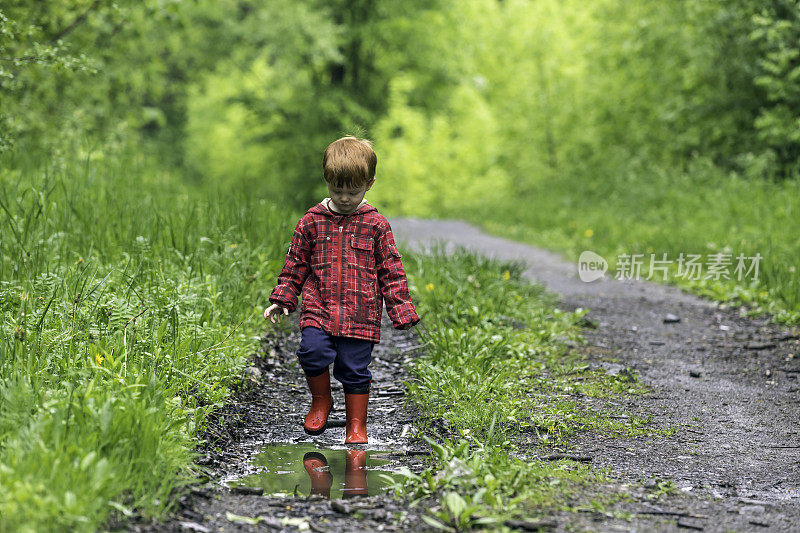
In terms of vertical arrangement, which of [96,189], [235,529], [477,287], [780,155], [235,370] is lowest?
[235,529]

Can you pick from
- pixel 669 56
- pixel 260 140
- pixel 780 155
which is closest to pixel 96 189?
pixel 780 155

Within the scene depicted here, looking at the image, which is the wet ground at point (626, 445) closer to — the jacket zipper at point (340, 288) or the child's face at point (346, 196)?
the jacket zipper at point (340, 288)

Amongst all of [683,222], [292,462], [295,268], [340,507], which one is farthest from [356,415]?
[683,222]

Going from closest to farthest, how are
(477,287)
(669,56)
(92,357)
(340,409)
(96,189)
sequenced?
(92,357) < (340,409) < (477,287) < (96,189) < (669,56)

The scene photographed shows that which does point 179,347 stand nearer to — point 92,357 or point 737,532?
point 92,357

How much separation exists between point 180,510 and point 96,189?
4.77m

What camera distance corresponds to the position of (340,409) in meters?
4.65

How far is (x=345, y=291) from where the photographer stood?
397 centimetres

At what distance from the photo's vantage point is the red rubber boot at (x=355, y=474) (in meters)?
3.27

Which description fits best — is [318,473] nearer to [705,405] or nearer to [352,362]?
[352,362]

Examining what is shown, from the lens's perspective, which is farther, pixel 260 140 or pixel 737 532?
pixel 260 140

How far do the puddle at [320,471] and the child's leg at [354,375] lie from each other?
0.69 ft

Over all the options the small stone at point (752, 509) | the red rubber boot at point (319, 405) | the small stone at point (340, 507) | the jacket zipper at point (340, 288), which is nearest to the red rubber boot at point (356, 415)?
the red rubber boot at point (319, 405)

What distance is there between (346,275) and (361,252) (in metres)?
0.15
